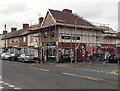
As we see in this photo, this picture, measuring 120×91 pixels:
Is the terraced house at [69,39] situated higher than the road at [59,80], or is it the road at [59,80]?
the terraced house at [69,39]

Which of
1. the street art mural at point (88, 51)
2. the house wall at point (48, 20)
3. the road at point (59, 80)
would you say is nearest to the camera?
the road at point (59, 80)

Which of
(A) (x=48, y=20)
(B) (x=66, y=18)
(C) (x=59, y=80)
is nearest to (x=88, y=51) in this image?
(B) (x=66, y=18)

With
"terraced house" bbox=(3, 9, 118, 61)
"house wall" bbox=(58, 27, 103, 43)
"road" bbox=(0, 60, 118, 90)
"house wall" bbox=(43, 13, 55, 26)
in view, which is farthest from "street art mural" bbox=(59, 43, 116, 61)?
"road" bbox=(0, 60, 118, 90)

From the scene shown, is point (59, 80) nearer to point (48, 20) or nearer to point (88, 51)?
point (88, 51)

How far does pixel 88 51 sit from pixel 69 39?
4.09 meters

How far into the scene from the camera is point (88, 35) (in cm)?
3922

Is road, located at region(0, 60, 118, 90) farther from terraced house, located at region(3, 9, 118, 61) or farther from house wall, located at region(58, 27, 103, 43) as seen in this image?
house wall, located at region(58, 27, 103, 43)

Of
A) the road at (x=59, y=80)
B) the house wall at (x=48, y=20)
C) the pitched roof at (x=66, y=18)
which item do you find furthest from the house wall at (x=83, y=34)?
the road at (x=59, y=80)

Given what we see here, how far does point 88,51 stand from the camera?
3844cm

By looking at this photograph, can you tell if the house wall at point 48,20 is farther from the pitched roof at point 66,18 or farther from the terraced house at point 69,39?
the pitched roof at point 66,18

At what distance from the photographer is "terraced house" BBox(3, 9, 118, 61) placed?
35.8 metres

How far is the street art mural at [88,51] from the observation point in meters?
36.2

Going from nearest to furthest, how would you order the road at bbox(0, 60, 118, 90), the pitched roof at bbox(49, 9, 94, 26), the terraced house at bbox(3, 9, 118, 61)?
the road at bbox(0, 60, 118, 90) → the terraced house at bbox(3, 9, 118, 61) → the pitched roof at bbox(49, 9, 94, 26)

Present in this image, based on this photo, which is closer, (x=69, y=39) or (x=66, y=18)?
(x=69, y=39)
